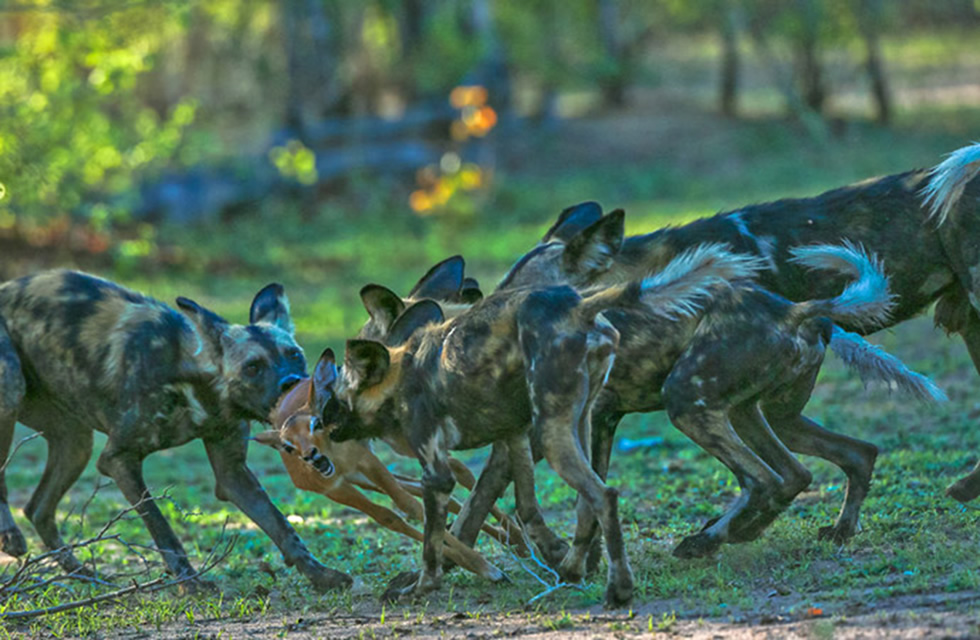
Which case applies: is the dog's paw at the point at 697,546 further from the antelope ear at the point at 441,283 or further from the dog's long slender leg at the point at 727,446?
the antelope ear at the point at 441,283

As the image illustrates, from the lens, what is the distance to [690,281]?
16.7 ft

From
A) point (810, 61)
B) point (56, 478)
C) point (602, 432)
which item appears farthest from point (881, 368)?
point (810, 61)

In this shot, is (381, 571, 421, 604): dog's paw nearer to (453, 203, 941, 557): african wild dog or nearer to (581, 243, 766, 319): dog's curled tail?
(453, 203, 941, 557): african wild dog

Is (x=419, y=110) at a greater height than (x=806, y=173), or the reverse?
(x=419, y=110)

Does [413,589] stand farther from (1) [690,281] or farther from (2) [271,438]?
(1) [690,281]

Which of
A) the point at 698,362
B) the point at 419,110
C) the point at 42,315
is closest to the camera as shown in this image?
the point at 698,362

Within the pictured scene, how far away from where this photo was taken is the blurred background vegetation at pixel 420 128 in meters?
13.5

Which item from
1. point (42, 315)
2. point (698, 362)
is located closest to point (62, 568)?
point (42, 315)

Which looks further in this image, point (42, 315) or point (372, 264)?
point (372, 264)

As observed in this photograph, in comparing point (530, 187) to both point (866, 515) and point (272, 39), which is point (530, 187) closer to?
point (272, 39)

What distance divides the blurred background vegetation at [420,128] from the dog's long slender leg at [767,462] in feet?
19.5

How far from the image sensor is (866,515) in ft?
18.7

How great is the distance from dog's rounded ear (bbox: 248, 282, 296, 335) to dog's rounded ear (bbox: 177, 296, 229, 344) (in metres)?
0.23

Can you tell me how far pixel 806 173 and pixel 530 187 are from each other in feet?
12.0
